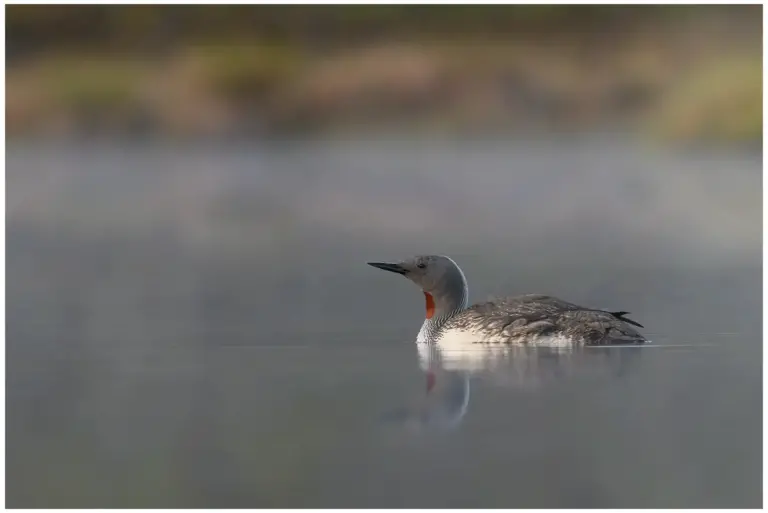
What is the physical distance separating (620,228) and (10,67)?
5863 millimetres

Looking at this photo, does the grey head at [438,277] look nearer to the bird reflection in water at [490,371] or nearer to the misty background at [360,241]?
the misty background at [360,241]

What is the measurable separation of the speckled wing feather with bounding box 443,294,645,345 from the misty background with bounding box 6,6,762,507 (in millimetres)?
246

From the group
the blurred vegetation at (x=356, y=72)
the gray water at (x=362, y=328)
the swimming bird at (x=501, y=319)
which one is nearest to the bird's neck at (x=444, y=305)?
the swimming bird at (x=501, y=319)

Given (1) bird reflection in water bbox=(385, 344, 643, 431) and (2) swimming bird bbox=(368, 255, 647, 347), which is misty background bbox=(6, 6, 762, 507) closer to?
(1) bird reflection in water bbox=(385, 344, 643, 431)

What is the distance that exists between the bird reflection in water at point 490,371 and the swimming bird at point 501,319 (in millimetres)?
71

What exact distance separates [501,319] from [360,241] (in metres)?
2.60

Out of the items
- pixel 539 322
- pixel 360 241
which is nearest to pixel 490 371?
pixel 539 322

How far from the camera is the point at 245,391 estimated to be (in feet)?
15.8

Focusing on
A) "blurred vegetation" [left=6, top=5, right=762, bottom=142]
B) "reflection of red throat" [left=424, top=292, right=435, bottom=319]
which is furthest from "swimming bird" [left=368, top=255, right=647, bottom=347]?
"blurred vegetation" [left=6, top=5, right=762, bottom=142]

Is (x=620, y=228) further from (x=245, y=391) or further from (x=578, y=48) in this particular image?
(x=245, y=391)

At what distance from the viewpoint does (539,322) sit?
18.5 ft

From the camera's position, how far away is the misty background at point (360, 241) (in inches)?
161

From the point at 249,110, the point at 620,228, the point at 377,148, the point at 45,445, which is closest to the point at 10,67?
the point at 249,110

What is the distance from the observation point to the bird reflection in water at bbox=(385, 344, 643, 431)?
4.44 metres
